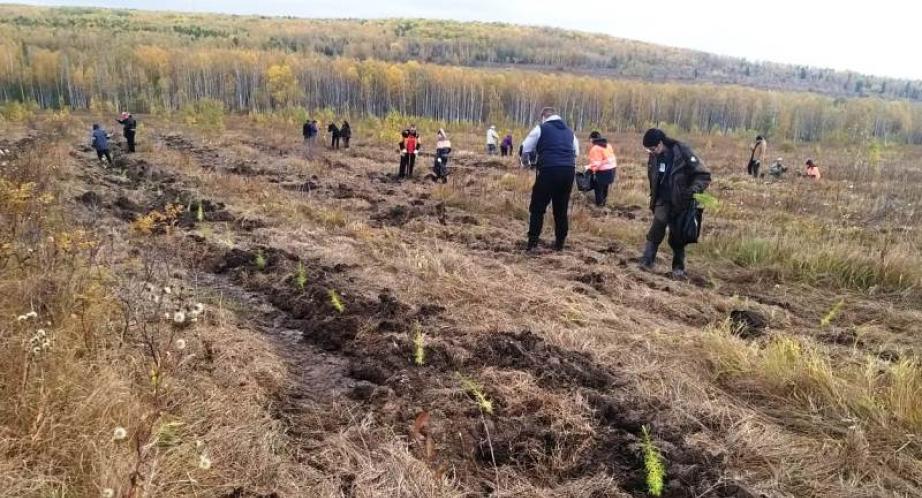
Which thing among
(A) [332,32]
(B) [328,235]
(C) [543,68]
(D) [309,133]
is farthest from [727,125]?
(A) [332,32]

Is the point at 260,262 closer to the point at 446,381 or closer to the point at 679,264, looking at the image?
the point at 446,381

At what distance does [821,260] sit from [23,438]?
7.63 meters

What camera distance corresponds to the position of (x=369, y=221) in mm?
8773

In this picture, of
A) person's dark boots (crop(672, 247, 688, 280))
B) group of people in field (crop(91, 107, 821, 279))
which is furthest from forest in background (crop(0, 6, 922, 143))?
person's dark boots (crop(672, 247, 688, 280))

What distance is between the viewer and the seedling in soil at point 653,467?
103 inches

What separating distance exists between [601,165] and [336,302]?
767cm

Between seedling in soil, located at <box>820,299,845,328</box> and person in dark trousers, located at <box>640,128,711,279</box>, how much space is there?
4.78ft

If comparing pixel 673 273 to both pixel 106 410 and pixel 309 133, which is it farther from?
pixel 309 133

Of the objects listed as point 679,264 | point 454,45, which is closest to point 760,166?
point 679,264

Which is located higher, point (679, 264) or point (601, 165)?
point (601, 165)

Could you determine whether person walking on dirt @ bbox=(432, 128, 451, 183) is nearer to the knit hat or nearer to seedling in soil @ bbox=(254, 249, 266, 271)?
the knit hat

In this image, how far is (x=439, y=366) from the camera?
3.72m

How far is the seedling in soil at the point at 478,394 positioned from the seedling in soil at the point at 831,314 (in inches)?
144

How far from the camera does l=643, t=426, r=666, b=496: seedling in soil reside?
8.58 ft
